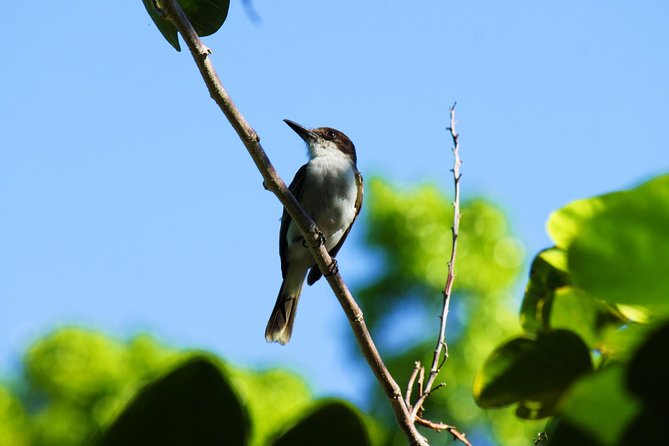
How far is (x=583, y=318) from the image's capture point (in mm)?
1001

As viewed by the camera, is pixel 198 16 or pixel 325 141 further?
pixel 325 141

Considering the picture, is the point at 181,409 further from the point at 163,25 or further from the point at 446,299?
the point at 446,299

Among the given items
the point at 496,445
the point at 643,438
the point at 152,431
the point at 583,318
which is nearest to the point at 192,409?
the point at 152,431

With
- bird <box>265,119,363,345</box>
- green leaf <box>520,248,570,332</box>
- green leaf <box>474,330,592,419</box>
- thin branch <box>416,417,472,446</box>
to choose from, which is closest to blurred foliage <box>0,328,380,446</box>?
green leaf <box>474,330,592,419</box>

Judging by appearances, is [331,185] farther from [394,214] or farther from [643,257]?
[394,214]

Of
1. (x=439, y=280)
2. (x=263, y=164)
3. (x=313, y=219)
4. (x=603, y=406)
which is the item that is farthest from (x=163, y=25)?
(x=439, y=280)

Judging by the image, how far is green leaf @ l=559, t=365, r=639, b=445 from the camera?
45 cm

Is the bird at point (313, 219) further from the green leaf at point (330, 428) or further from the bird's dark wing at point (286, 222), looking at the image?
the green leaf at point (330, 428)

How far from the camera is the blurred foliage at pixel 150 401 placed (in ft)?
1.79

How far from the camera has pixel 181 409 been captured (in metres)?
0.55

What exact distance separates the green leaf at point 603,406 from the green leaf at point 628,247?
7.8 inches

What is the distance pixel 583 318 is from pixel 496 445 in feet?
34.3

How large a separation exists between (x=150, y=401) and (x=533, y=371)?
488 mm

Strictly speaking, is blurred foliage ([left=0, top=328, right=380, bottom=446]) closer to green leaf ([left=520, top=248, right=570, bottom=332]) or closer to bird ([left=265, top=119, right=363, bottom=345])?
green leaf ([left=520, top=248, right=570, bottom=332])
